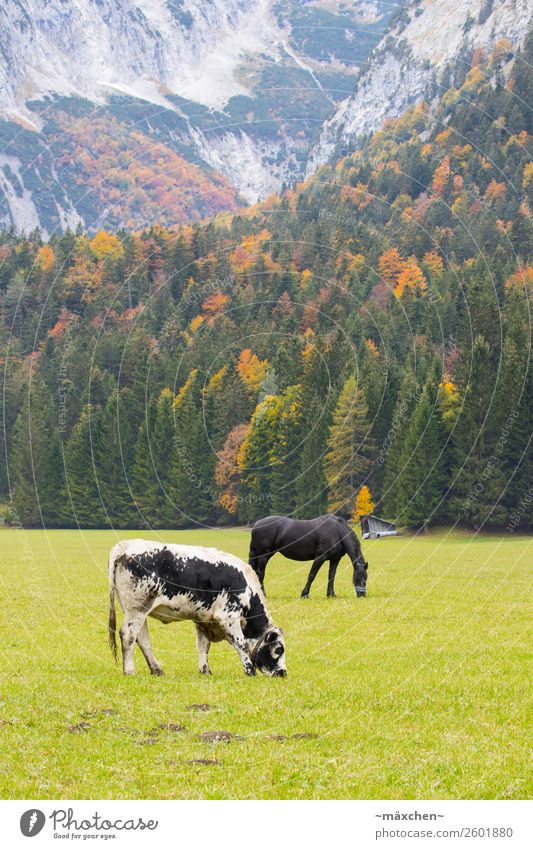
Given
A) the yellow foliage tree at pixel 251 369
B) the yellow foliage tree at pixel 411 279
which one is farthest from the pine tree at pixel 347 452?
the yellow foliage tree at pixel 411 279

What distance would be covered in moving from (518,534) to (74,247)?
85.1 metres

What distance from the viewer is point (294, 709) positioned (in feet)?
44.5

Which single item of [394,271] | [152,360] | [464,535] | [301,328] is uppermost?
Result: [394,271]

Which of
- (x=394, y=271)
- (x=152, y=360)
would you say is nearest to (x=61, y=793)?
(x=152, y=360)

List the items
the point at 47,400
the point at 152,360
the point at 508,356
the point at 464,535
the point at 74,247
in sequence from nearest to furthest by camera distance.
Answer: the point at 464,535
the point at 508,356
the point at 152,360
the point at 47,400
the point at 74,247

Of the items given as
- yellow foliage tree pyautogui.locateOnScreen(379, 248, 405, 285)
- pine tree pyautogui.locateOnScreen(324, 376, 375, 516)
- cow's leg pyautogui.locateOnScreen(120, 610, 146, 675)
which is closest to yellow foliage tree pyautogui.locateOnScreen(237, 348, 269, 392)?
pine tree pyautogui.locateOnScreen(324, 376, 375, 516)

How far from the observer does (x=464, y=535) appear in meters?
74.6

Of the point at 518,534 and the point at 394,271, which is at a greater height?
the point at 394,271

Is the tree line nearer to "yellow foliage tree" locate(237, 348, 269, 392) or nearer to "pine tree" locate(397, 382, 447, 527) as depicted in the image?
"pine tree" locate(397, 382, 447, 527)

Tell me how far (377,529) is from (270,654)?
58.9m

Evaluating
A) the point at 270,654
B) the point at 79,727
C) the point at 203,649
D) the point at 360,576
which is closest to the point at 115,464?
the point at 360,576

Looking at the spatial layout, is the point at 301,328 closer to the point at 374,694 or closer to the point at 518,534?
the point at 518,534

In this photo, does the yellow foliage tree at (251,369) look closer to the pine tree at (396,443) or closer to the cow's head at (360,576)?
the pine tree at (396,443)

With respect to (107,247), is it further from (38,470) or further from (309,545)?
(309,545)
